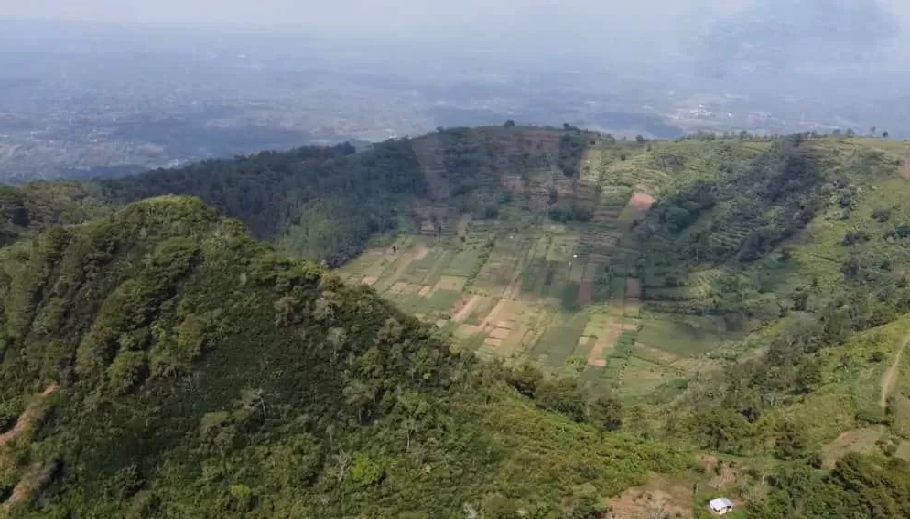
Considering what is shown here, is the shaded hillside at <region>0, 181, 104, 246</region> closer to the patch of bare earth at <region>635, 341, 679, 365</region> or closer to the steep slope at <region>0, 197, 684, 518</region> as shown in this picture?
the steep slope at <region>0, 197, 684, 518</region>

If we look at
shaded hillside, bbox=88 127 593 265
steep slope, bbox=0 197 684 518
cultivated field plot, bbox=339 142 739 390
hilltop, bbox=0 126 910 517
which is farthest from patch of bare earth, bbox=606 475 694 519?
shaded hillside, bbox=88 127 593 265

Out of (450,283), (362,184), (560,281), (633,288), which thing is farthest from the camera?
(362,184)

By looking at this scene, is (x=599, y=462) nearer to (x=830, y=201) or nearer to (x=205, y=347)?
(x=205, y=347)

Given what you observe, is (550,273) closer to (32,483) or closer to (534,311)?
(534,311)

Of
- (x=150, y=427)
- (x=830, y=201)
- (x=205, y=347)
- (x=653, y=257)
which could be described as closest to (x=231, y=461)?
(x=150, y=427)

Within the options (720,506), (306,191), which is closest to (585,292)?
(306,191)

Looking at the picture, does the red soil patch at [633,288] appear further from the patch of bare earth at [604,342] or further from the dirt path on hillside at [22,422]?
the dirt path on hillside at [22,422]
